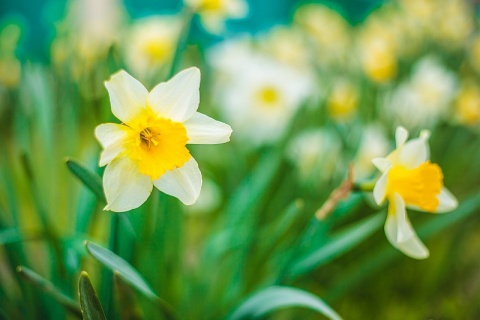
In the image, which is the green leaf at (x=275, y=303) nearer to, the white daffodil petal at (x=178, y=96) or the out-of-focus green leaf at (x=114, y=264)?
the out-of-focus green leaf at (x=114, y=264)

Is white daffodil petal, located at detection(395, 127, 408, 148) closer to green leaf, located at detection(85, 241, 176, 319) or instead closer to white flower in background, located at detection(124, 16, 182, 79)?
green leaf, located at detection(85, 241, 176, 319)

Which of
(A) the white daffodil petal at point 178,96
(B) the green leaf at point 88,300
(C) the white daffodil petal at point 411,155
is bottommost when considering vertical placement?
(B) the green leaf at point 88,300

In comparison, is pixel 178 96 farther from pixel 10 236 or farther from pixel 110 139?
pixel 10 236

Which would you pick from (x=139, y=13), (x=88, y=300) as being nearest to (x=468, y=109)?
(x=88, y=300)

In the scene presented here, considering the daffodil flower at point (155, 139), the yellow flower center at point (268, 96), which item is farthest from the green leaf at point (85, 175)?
the yellow flower center at point (268, 96)

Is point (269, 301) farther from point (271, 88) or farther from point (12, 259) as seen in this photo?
point (271, 88)
